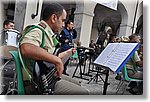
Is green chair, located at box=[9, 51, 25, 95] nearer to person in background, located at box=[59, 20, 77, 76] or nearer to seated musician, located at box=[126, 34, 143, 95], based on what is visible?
person in background, located at box=[59, 20, 77, 76]

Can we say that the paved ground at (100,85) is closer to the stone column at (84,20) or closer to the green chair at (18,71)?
the stone column at (84,20)

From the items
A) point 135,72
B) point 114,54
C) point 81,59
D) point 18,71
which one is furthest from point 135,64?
point 18,71

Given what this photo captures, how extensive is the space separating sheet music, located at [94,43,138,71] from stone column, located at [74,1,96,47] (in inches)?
5.6

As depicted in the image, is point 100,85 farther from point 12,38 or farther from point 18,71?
point 12,38

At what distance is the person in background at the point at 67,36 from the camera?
147 centimetres

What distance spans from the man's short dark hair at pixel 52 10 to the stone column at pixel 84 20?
0.14 metres

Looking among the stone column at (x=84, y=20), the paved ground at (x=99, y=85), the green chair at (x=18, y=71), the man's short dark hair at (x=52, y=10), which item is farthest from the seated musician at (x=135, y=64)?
the green chair at (x=18, y=71)

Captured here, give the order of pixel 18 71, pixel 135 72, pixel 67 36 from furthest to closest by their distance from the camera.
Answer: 1. pixel 135 72
2. pixel 67 36
3. pixel 18 71

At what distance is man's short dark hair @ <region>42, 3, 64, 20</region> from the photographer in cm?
141

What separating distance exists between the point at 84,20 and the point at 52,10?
0.25 metres

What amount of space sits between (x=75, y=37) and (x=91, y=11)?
22 cm

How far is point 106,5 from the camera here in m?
1.56

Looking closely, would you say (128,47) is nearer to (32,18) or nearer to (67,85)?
(67,85)

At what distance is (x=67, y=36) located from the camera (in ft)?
4.94
